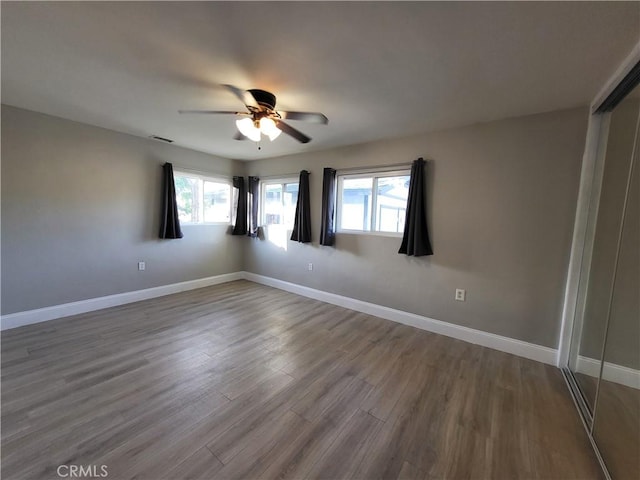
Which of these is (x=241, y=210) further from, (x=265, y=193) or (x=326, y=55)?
(x=326, y=55)

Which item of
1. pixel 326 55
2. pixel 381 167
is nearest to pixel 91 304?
pixel 326 55

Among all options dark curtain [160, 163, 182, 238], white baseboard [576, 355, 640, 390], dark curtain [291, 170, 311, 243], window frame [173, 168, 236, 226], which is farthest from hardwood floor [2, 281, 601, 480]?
window frame [173, 168, 236, 226]

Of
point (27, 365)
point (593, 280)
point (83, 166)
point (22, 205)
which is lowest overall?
point (27, 365)

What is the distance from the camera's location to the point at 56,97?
8.14 feet

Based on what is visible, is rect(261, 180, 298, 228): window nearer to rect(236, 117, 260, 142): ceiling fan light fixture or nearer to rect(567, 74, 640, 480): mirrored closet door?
rect(236, 117, 260, 142): ceiling fan light fixture

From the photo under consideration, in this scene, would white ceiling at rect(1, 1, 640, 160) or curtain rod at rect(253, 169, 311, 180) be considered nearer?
white ceiling at rect(1, 1, 640, 160)

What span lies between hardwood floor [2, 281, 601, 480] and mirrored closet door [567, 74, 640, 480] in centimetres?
15

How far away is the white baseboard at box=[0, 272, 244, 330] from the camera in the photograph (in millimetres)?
2887

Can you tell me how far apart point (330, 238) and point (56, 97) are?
337cm

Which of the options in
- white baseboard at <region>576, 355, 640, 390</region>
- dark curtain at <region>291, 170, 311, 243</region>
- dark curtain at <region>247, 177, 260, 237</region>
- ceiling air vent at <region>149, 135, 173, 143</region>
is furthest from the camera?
dark curtain at <region>247, 177, 260, 237</region>

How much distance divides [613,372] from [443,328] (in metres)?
1.44

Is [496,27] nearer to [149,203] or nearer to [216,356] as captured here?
[216,356]

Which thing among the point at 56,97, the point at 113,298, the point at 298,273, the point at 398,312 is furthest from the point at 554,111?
the point at 113,298

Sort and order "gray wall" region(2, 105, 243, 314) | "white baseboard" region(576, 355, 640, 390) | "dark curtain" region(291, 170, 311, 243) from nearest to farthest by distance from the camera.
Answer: "white baseboard" region(576, 355, 640, 390) → "gray wall" region(2, 105, 243, 314) → "dark curtain" region(291, 170, 311, 243)
